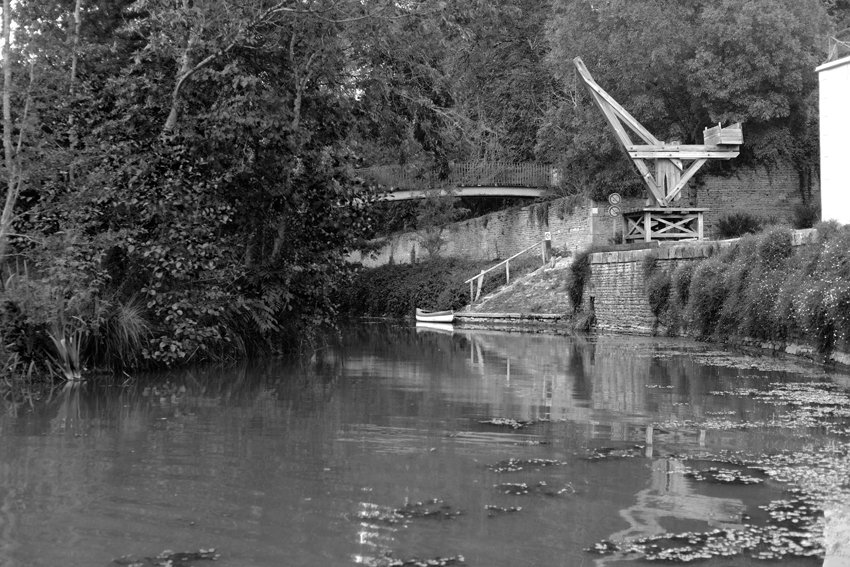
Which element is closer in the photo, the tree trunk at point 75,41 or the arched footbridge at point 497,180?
the tree trunk at point 75,41

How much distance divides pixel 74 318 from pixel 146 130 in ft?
11.4

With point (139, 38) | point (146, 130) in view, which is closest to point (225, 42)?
point (146, 130)

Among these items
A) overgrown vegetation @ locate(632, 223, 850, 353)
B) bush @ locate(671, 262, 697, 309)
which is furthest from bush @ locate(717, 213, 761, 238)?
bush @ locate(671, 262, 697, 309)

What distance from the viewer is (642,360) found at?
15.0 m

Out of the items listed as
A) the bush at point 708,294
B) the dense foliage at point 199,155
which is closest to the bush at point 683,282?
the bush at point 708,294

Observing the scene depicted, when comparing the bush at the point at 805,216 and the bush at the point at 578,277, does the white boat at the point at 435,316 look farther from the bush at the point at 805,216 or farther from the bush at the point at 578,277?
the bush at the point at 805,216

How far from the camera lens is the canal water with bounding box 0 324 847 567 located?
4.75 metres

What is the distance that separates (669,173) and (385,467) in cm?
1862

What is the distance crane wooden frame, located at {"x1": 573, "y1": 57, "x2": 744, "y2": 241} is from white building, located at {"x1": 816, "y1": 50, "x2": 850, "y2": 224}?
3.06 meters

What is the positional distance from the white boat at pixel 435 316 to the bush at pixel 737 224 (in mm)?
8960

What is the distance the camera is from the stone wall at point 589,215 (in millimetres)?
30984

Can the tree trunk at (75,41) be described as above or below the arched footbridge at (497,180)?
below

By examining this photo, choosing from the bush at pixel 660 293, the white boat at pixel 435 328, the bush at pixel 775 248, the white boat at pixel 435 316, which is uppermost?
the bush at pixel 775 248

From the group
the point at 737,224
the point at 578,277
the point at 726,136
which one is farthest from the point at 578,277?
the point at 737,224
